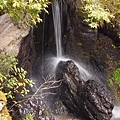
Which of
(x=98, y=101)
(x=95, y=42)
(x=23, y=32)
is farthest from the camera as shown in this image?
(x=95, y=42)

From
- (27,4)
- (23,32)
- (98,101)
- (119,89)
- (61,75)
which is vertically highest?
(27,4)

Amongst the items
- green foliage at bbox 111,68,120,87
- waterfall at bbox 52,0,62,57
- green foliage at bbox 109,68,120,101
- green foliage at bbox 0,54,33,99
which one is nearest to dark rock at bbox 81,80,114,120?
green foliage at bbox 109,68,120,101

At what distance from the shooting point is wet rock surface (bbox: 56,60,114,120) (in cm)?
602

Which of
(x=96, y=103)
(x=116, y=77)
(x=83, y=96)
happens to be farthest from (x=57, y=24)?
(x=96, y=103)

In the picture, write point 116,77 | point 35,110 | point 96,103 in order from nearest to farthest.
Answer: point 35,110 → point 96,103 → point 116,77

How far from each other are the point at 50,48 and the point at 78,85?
1908mm

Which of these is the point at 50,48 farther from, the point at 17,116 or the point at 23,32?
the point at 17,116

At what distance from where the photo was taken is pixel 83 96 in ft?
20.5

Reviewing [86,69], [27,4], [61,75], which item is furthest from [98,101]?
[27,4]

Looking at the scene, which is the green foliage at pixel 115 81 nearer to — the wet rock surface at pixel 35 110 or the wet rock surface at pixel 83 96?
the wet rock surface at pixel 83 96

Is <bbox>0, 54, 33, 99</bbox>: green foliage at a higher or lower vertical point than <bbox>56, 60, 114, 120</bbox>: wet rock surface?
higher

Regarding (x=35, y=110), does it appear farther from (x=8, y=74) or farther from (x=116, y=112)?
(x=116, y=112)

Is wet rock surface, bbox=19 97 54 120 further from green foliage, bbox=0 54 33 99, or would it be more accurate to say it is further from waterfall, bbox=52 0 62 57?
waterfall, bbox=52 0 62 57

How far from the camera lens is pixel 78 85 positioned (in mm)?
6488
